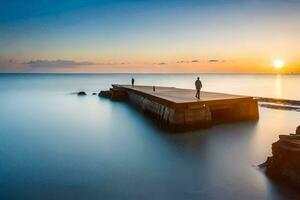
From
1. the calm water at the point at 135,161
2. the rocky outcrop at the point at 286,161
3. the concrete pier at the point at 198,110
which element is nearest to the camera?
the rocky outcrop at the point at 286,161

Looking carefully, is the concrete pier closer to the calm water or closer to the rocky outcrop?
the calm water

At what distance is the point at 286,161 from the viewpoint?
10.8 meters

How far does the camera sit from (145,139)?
20453 mm

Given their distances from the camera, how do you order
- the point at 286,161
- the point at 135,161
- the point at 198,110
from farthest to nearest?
the point at 198,110
the point at 135,161
the point at 286,161

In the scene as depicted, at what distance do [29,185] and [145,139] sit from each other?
9.81 meters

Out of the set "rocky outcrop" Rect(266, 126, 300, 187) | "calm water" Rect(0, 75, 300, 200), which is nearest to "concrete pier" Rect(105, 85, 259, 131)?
"calm water" Rect(0, 75, 300, 200)

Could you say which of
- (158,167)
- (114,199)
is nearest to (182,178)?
(158,167)

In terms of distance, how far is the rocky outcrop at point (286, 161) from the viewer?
1040 centimetres

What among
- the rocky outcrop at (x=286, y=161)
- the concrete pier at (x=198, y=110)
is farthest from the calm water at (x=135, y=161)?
the concrete pier at (x=198, y=110)

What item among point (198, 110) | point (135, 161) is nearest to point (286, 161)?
point (135, 161)

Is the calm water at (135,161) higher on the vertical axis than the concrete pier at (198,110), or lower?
lower

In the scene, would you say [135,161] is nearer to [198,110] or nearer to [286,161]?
[286,161]

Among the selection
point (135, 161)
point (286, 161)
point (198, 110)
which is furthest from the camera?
point (198, 110)

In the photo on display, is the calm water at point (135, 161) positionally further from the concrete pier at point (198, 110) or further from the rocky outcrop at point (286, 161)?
the concrete pier at point (198, 110)
